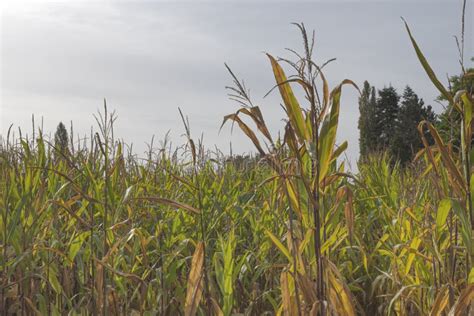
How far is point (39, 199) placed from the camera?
2.32 metres

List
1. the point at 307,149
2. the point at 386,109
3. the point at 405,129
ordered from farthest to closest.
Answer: the point at 386,109, the point at 405,129, the point at 307,149

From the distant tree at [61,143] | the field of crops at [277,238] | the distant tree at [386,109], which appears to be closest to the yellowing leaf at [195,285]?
the field of crops at [277,238]

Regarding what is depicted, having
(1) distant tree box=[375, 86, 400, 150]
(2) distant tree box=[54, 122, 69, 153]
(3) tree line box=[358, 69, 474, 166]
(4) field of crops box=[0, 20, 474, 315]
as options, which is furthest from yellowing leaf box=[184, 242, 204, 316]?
(1) distant tree box=[375, 86, 400, 150]

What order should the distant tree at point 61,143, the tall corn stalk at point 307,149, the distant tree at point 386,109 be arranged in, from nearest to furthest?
the tall corn stalk at point 307,149 → the distant tree at point 61,143 → the distant tree at point 386,109

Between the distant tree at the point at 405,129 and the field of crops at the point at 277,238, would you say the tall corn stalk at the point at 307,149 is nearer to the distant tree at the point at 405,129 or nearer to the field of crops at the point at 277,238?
the field of crops at the point at 277,238

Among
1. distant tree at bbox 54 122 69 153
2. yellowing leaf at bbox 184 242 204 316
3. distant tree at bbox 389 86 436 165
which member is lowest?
yellowing leaf at bbox 184 242 204 316

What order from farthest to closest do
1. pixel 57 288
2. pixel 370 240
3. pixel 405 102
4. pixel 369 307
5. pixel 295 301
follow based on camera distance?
pixel 405 102, pixel 370 240, pixel 369 307, pixel 57 288, pixel 295 301

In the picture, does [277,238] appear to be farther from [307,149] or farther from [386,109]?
[386,109]

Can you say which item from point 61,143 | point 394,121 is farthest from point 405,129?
point 61,143

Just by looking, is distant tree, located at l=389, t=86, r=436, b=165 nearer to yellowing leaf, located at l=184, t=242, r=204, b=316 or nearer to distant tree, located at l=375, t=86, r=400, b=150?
distant tree, located at l=375, t=86, r=400, b=150

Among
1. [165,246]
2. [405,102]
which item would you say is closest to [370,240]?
[165,246]

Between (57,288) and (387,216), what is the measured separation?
1710mm

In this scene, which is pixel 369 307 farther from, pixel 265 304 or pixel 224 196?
pixel 224 196

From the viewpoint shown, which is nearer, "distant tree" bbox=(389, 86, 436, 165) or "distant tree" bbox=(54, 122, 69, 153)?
"distant tree" bbox=(54, 122, 69, 153)
